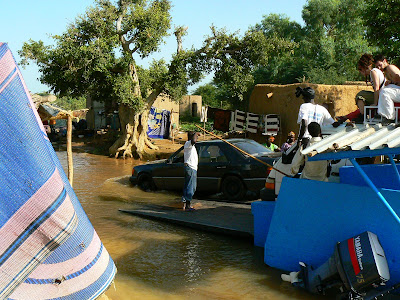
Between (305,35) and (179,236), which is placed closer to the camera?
(179,236)

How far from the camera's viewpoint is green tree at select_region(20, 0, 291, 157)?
2036 cm

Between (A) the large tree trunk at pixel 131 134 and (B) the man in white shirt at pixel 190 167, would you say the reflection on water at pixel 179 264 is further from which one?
(A) the large tree trunk at pixel 131 134

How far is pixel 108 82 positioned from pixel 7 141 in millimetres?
19295

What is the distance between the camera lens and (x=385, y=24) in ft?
45.9

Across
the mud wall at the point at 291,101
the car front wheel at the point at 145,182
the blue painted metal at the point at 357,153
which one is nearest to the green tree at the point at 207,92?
the mud wall at the point at 291,101

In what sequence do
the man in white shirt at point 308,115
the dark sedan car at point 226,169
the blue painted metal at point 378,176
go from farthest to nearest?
1. the dark sedan car at point 226,169
2. the man in white shirt at point 308,115
3. the blue painted metal at point 378,176

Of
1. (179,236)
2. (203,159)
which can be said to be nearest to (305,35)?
(203,159)

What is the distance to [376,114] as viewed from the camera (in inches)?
231

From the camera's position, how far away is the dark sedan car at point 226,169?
10.1 m

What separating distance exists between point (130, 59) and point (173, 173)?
36.0ft

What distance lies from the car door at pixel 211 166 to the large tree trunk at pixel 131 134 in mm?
11685

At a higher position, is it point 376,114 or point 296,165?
point 376,114

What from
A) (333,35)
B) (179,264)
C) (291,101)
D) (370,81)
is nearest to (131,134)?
(291,101)

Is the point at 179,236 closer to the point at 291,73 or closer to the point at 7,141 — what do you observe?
the point at 7,141
